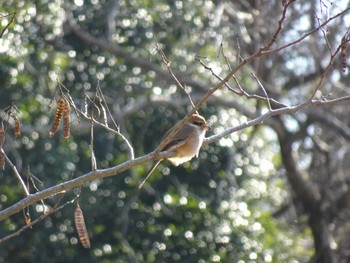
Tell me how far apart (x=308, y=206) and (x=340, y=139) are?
1.09m

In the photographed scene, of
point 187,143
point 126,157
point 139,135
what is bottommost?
point 126,157

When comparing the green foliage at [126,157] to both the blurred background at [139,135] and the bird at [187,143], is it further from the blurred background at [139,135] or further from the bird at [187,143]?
the bird at [187,143]

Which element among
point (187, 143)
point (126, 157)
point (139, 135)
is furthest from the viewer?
point (139, 135)

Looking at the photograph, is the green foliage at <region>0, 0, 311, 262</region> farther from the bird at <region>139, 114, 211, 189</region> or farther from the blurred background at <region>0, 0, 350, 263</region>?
the bird at <region>139, 114, 211, 189</region>

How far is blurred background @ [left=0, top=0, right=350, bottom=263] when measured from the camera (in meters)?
8.30

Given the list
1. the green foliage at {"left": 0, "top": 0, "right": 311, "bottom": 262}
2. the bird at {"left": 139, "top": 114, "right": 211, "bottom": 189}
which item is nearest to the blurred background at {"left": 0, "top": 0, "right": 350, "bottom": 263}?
the green foliage at {"left": 0, "top": 0, "right": 311, "bottom": 262}

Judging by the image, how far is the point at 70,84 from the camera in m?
8.65

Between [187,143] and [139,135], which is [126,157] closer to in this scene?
[139,135]

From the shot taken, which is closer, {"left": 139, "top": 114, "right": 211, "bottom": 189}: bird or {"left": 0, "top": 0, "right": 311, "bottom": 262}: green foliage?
{"left": 139, "top": 114, "right": 211, "bottom": 189}: bird

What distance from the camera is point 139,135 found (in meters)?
8.96

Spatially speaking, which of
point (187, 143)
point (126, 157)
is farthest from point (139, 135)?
point (187, 143)

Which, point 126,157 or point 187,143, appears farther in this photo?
point 126,157

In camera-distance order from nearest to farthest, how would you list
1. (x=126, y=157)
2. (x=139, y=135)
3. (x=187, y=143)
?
(x=187, y=143) < (x=126, y=157) < (x=139, y=135)

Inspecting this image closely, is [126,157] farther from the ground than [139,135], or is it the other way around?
[139,135]
